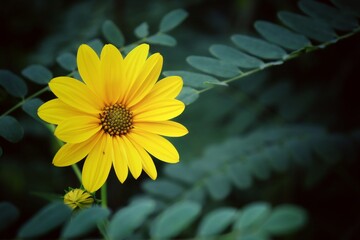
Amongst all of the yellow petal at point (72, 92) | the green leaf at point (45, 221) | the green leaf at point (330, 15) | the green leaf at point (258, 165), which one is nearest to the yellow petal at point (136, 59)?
the yellow petal at point (72, 92)

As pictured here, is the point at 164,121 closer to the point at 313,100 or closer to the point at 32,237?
the point at 32,237

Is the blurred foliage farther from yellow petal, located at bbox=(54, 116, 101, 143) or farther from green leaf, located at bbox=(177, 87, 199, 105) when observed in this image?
yellow petal, located at bbox=(54, 116, 101, 143)

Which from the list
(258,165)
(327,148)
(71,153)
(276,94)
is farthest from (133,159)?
(276,94)

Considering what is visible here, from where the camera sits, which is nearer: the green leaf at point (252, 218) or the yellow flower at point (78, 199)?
the green leaf at point (252, 218)

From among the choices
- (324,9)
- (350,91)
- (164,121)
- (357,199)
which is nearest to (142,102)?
(164,121)

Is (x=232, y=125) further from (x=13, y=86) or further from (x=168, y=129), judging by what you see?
(x=13, y=86)

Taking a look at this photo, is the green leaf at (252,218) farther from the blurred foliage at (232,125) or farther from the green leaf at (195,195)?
the green leaf at (195,195)
